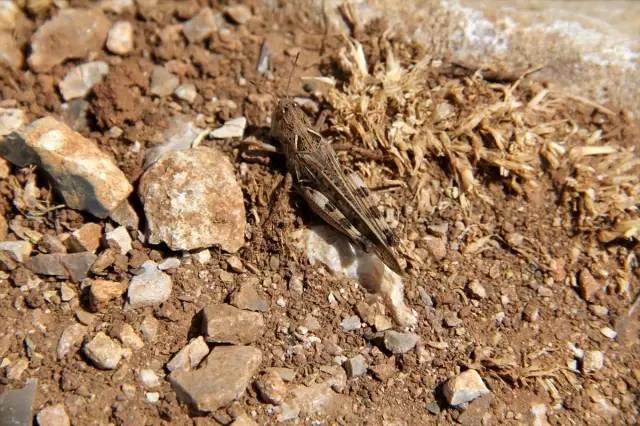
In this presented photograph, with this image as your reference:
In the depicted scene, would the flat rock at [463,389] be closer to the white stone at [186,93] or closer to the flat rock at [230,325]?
the flat rock at [230,325]

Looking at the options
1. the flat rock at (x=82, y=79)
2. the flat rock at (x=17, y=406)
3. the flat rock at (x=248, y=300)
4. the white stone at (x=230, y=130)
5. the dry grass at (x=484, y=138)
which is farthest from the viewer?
the flat rock at (x=82, y=79)

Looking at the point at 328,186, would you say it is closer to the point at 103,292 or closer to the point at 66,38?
the point at 103,292

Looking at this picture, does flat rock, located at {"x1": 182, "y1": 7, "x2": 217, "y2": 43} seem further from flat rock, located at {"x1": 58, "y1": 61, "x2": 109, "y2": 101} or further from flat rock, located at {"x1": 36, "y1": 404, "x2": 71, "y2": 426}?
flat rock, located at {"x1": 36, "y1": 404, "x2": 71, "y2": 426}

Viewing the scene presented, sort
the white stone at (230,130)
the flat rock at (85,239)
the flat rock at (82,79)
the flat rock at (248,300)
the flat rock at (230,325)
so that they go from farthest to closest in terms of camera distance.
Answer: the flat rock at (82,79) < the white stone at (230,130) < the flat rock at (85,239) < the flat rock at (248,300) < the flat rock at (230,325)

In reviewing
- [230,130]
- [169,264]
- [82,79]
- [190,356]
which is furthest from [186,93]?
[190,356]

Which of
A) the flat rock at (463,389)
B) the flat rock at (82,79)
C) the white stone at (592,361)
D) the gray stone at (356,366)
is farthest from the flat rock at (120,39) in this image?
the white stone at (592,361)

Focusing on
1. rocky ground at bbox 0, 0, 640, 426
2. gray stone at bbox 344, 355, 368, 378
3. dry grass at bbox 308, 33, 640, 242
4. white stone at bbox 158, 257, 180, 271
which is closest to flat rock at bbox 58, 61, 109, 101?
rocky ground at bbox 0, 0, 640, 426

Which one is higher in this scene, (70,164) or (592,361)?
(70,164)

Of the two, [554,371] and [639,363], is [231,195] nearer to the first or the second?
[554,371]
